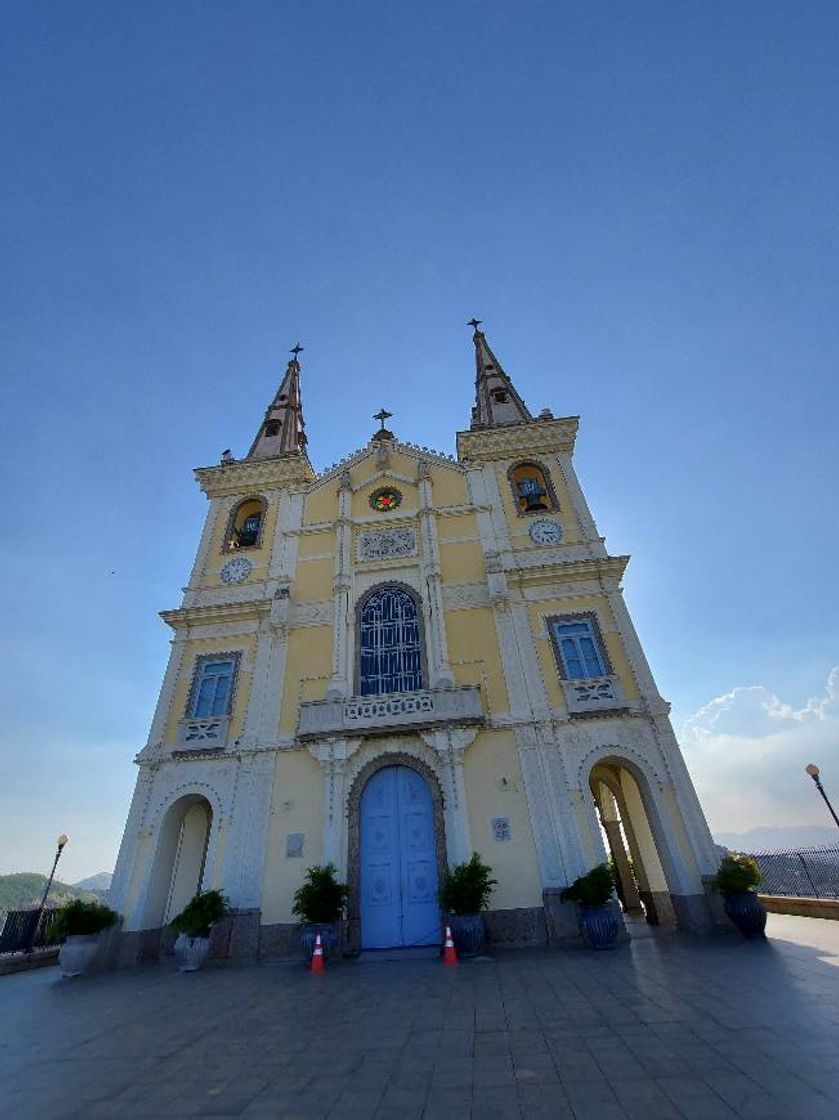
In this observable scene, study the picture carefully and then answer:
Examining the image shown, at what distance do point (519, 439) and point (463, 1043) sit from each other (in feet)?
62.2

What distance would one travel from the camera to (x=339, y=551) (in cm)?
1864

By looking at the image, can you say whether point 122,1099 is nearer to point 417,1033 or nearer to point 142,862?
point 417,1033

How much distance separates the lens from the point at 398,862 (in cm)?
1343

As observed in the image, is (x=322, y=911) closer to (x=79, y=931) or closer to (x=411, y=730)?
(x=411, y=730)

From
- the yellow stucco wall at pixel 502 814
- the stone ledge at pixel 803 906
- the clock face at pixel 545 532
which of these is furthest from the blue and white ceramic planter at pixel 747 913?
the clock face at pixel 545 532

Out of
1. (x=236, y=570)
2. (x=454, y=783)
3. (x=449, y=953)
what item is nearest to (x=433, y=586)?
(x=454, y=783)

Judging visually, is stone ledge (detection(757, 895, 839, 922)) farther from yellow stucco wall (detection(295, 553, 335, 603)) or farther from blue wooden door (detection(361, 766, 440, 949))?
yellow stucco wall (detection(295, 553, 335, 603))

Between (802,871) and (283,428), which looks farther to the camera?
(283,428)

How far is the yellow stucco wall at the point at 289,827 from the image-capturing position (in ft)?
43.2

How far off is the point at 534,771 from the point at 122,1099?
10.7 metres

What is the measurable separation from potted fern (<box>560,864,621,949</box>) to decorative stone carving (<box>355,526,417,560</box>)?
1090 cm

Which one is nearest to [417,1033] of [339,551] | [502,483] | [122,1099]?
[122,1099]

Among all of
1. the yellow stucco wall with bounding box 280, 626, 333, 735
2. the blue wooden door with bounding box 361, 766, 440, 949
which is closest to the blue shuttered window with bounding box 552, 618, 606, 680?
the blue wooden door with bounding box 361, 766, 440, 949

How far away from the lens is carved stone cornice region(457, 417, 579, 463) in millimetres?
21000
